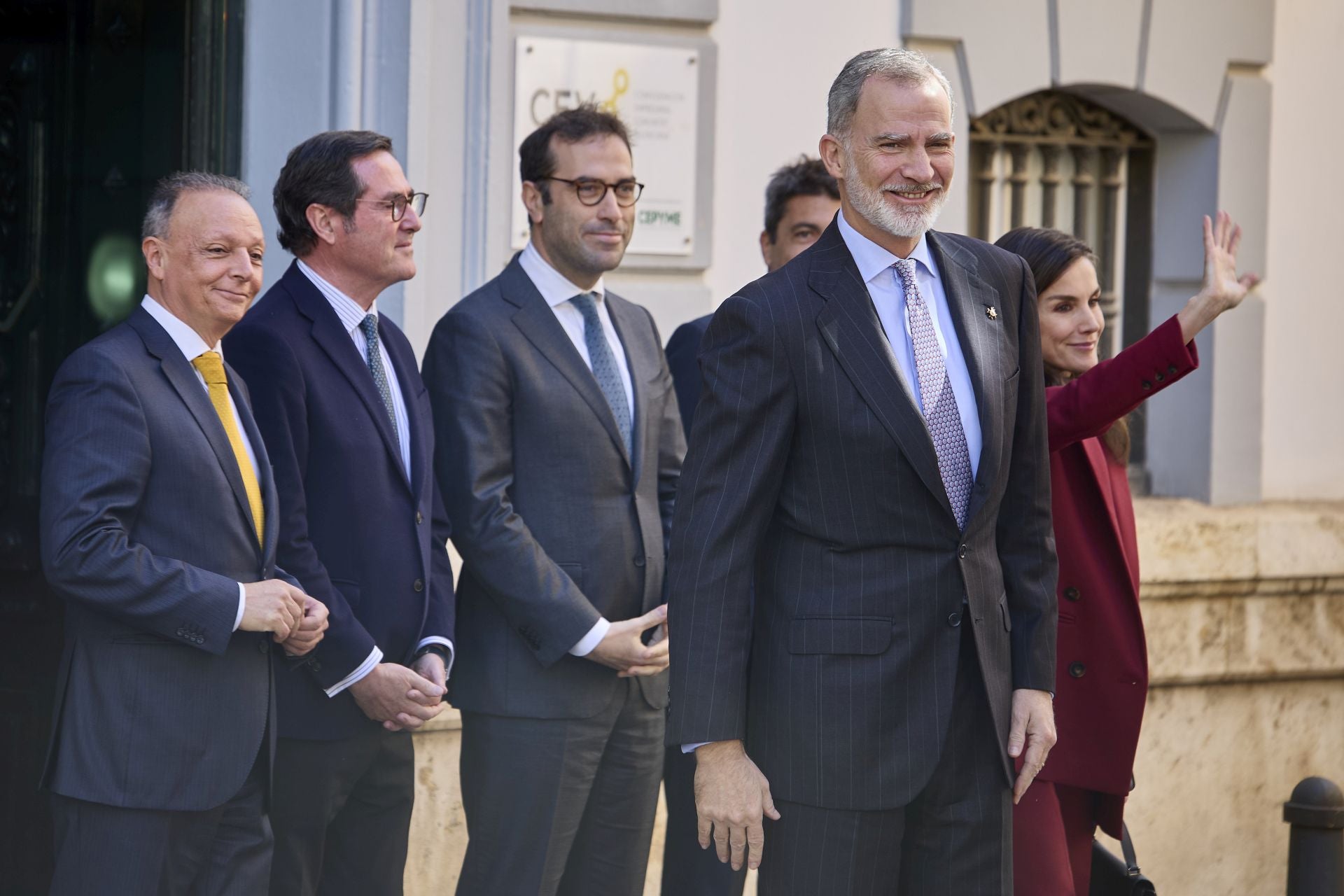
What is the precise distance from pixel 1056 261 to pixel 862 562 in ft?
4.10

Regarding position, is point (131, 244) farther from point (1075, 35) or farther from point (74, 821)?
point (1075, 35)

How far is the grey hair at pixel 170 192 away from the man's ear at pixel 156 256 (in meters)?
0.01

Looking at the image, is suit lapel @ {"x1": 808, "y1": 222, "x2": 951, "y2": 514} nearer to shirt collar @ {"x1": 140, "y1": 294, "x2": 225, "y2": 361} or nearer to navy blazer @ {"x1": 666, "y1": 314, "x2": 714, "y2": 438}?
shirt collar @ {"x1": 140, "y1": 294, "x2": 225, "y2": 361}

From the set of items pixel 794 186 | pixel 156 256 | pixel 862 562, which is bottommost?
pixel 862 562

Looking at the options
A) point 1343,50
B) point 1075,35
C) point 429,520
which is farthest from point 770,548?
point 1343,50

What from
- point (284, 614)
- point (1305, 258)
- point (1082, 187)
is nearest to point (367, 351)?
point (284, 614)

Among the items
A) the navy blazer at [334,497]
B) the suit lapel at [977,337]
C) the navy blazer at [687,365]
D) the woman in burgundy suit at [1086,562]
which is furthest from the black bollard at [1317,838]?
the navy blazer at [334,497]

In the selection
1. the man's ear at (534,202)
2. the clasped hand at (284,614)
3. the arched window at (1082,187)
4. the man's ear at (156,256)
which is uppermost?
the arched window at (1082,187)

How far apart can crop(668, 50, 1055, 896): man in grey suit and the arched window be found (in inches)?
132

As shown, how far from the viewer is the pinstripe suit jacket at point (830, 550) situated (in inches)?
116

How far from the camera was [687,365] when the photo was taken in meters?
4.87

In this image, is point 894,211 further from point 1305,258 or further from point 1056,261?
point 1305,258

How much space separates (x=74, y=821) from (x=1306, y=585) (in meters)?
4.53

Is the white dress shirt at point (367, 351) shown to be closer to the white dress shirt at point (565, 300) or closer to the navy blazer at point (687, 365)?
the white dress shirt at point (565, 300)
